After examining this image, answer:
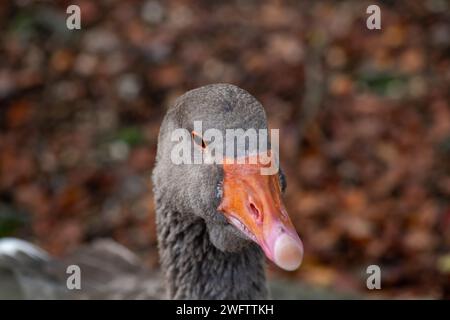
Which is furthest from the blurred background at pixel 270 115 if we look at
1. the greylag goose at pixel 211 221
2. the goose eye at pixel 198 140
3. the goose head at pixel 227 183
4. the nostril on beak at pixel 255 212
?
the nostril on beak at pixel 255 212

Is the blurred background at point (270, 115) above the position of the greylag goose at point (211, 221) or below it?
above

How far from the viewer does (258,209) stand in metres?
3.46

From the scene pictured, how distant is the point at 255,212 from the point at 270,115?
504 cm

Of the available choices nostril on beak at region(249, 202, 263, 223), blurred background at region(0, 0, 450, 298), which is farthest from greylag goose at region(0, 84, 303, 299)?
blurred background at region(0, 0, 450, 298)

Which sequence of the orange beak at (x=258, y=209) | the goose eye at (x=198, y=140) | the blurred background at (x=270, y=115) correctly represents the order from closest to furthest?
the orange beak at (x=258, y=209) → the goose eye at (x=198, y=140) → the blurred background at (x=270, y=115)

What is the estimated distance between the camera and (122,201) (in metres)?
7.94

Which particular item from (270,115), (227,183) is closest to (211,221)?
(227,183)

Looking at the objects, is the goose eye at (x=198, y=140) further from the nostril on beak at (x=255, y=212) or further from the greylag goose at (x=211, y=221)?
the nostril on beak at (x=255, y=212)

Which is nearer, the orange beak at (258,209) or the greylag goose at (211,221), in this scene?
the orange beak at (258,209)

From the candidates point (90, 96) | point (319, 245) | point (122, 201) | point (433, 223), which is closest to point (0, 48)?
point (90, 96)

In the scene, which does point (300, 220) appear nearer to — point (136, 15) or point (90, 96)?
point (90, 96)

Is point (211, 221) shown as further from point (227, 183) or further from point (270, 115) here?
point (270, 115)

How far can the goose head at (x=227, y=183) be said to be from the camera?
11.1 ft

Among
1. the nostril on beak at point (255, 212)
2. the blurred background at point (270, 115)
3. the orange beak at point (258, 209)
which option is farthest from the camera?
the blurred background at point (270, 115)
